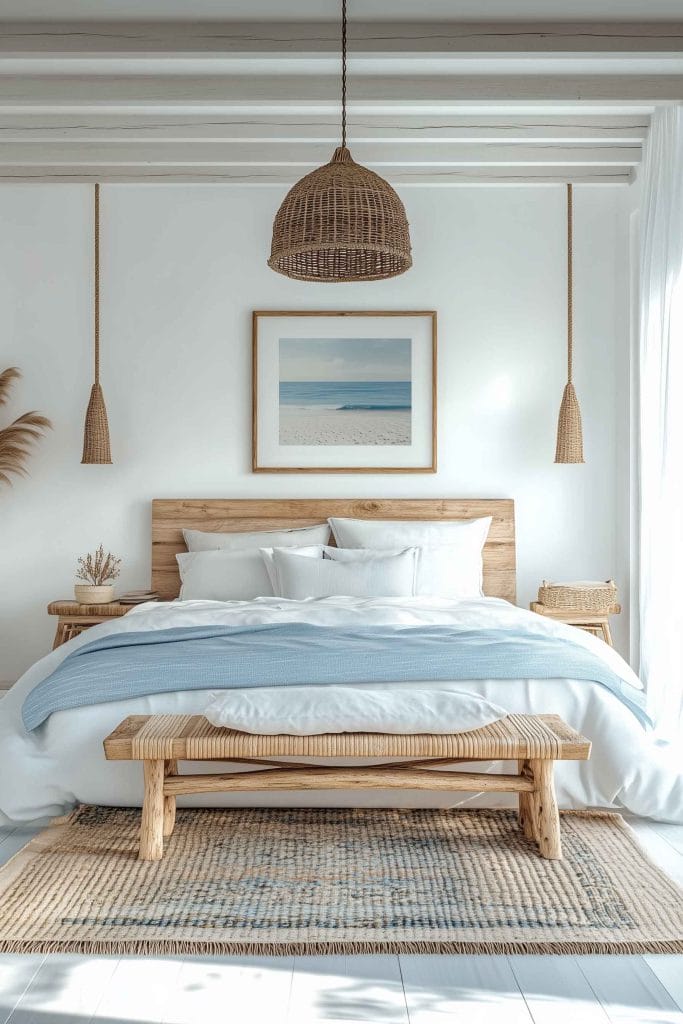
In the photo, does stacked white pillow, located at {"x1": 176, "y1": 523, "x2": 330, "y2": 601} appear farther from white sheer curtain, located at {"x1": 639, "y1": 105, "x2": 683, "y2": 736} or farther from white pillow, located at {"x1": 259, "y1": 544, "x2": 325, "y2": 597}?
white sheer curtain, located at {"x1": 639, "y1": 105, "x2": 683, "y2": 736}

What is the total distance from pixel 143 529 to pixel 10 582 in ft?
2.73

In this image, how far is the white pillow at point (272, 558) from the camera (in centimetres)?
505

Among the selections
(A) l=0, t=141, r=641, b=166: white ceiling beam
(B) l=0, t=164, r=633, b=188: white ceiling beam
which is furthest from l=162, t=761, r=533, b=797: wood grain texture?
(B) l=0, t=164, r=633, b=188: white ceiling beam

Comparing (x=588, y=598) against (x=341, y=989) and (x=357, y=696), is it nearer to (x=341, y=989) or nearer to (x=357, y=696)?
(x=357, y=696)

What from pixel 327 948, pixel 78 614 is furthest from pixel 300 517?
pixel 327 948

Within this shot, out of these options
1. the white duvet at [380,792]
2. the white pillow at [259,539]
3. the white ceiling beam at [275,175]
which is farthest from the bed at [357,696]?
the white ceiling beam at [275,175]

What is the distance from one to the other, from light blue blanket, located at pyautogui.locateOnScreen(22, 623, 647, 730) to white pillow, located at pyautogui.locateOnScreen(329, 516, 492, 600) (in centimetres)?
147

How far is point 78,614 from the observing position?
17.1 feet

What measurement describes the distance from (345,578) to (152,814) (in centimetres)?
210

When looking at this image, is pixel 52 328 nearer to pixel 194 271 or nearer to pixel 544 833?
pixel 194 271

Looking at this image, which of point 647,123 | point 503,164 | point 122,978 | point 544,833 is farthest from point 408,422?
point 122,978

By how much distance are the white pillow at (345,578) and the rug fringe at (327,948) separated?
255cm

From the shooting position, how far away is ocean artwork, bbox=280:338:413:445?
18.8ft

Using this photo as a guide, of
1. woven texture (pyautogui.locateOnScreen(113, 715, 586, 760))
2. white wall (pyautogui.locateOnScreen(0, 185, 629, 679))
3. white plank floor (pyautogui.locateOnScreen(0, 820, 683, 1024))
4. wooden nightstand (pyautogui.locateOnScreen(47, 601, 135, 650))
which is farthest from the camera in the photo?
white wall (pyautogui.locateOnScreen(0, 185, 629, 679))
